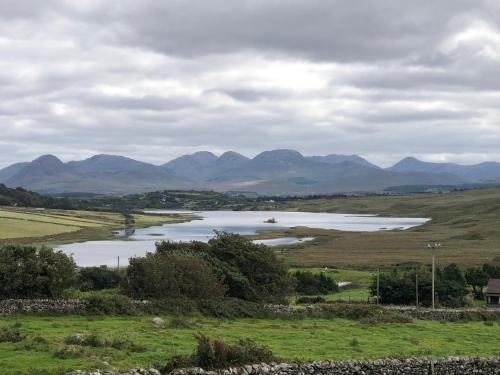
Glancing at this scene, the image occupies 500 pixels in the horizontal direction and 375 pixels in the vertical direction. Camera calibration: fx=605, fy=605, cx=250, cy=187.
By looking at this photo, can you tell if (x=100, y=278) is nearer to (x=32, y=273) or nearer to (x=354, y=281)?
(x=32, y=273)

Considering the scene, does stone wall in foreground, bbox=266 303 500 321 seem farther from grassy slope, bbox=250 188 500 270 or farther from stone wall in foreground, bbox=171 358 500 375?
grassy slope, bbox=250 188 500 270

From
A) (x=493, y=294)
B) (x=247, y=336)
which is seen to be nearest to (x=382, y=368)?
(x=247, y=336)

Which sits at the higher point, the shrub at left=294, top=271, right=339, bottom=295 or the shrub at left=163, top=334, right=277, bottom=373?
the shrub at left=163, top=334, right=277, bottom=373

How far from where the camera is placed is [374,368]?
77.7 ft

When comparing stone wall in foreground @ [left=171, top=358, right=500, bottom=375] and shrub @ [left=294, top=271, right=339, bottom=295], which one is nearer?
stone wall in foreground @ [left=171, top=358, right=500, bottom=375]

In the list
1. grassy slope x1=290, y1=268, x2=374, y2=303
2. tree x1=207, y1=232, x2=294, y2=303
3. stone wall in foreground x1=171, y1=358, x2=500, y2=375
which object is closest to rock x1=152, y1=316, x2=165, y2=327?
stone wall in foreground x1=171, y1=358, x2=500, y2=375

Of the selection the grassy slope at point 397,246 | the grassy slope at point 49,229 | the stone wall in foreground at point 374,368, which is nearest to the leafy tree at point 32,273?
the stone wall in foreground at point 374,368

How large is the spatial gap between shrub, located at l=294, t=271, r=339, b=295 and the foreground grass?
2637 cm

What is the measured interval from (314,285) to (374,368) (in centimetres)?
4279

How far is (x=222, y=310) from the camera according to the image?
3819 cm

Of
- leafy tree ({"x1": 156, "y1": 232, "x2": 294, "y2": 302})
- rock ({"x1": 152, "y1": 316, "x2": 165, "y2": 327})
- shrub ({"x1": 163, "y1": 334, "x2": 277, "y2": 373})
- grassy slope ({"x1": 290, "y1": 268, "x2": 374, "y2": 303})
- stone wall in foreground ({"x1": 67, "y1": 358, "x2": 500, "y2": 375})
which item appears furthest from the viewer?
grassy slope ({"x1": 290, "y1": 268, "x2": 374, "y2": 303})

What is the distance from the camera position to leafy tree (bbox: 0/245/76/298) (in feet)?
124

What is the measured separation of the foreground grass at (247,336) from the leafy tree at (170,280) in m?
5.59

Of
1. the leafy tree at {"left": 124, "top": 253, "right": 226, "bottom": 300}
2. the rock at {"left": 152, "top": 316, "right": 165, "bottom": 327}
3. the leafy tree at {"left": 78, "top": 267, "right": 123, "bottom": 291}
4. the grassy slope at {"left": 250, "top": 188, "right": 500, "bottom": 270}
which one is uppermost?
the leafy tree at {"left": 124, "top": 253, "right": 226, "bottom": 300}
